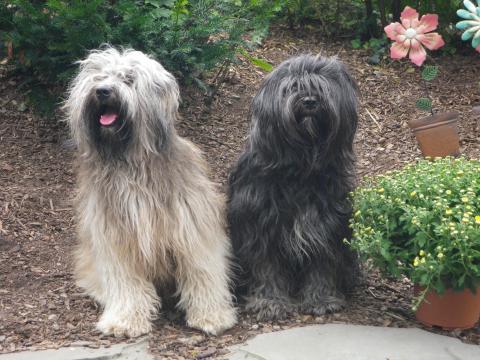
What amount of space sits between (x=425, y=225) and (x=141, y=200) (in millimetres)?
1421

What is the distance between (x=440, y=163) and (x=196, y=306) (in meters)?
1.53

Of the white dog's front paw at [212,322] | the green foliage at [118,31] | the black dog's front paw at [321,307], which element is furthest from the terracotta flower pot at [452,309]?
the green foliage at [118,31]

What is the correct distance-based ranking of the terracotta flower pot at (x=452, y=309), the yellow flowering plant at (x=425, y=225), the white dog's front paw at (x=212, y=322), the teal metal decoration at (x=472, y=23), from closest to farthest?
1. the yellow flowering plant at (x=425, y=225)
2. the terracotta flower pot at (x=452, y=309)
3. the white dog's front paw at (x=212, y=322)
4. the teal metal decoration at (x=472, y=23)

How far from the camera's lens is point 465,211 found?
4094 millimetres

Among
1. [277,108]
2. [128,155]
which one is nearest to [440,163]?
[277,108]

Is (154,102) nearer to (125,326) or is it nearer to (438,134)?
(125,326)

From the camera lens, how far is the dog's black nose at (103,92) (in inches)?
159

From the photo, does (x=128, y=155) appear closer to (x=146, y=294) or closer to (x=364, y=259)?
(x=146, y=294)

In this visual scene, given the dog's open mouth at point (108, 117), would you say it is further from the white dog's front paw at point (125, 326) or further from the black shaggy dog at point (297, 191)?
the white dog's front paw at point (125, 326)

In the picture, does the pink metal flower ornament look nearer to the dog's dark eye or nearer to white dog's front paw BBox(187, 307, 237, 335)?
the dog's dark eye

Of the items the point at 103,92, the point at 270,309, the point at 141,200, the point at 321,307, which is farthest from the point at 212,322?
the point at 103,92

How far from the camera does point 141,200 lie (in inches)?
168

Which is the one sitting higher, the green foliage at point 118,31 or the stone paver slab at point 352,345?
the green foliage at point 118,31

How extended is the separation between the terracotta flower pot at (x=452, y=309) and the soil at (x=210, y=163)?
6 cm
